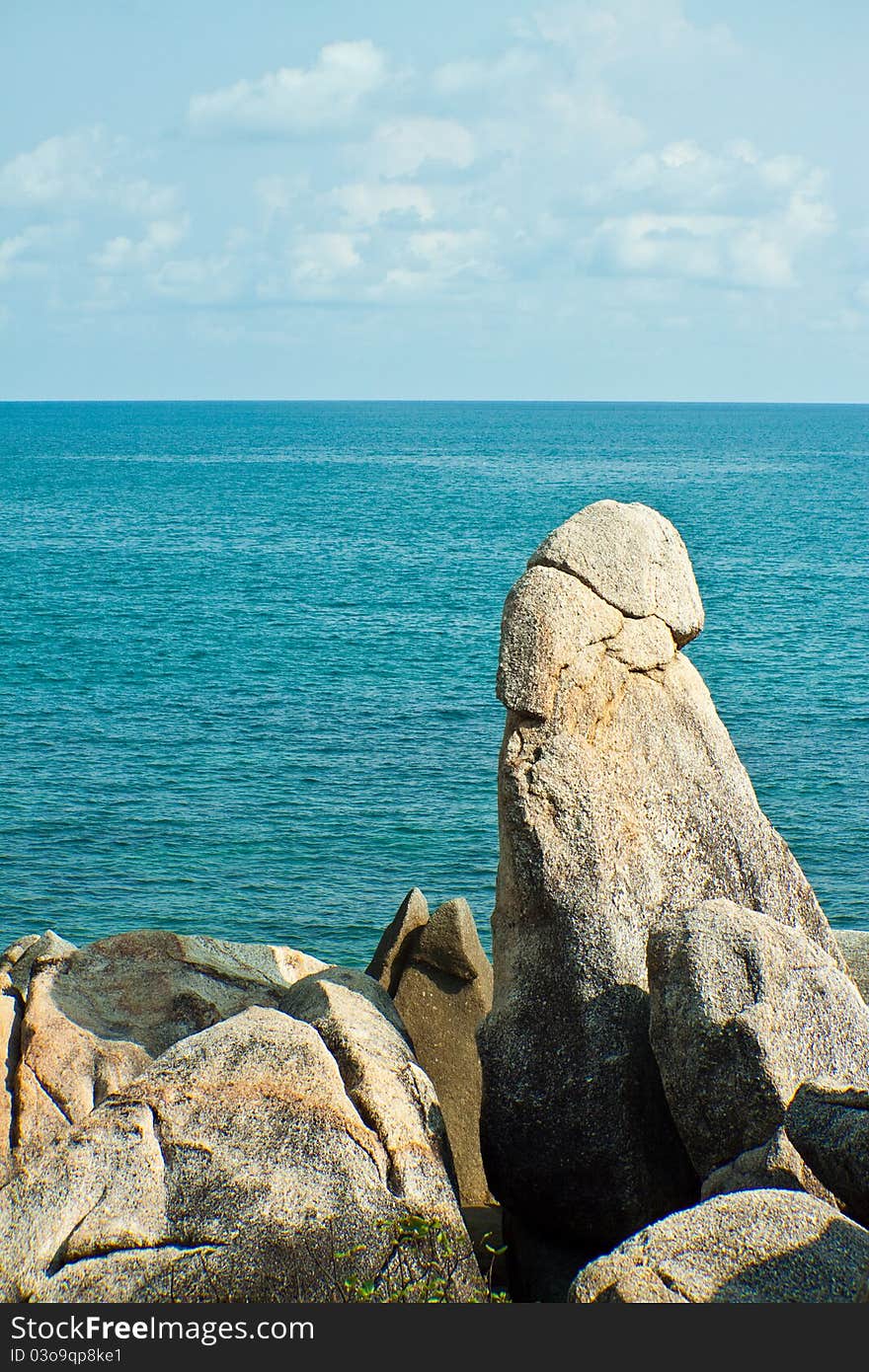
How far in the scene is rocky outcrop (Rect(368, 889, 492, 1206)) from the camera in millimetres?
14930

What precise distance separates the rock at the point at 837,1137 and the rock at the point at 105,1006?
6.61m

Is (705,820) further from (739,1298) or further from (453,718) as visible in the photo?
(453,718)

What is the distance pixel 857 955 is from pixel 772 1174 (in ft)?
22.1

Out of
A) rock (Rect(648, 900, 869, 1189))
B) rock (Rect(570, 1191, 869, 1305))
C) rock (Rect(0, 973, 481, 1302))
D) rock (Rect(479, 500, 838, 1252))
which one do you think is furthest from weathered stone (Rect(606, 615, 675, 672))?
rock (Rect(570, 1191, 869, 1305))

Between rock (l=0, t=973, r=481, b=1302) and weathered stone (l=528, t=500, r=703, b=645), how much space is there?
5.63 metres

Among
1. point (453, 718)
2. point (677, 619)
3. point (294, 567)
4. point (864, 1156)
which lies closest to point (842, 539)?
point (294, 567)

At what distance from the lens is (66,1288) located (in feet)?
30.2

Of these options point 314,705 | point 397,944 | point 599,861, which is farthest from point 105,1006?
point 314,705

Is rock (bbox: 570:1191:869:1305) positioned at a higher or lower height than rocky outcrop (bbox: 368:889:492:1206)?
higher

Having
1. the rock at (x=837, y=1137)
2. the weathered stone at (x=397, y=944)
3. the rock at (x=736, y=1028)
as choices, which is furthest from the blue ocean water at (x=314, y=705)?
the rock at (x=837, y=1137)

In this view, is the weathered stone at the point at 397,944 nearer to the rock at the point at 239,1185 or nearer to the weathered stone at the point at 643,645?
the weathered stone at the point at 643,645

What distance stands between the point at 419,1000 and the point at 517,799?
3741 millimetres

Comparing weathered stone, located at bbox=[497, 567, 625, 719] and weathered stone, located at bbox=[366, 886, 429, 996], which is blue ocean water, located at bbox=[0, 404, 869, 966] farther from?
weathered stone, located at bbox=[497, 567, 625, 719]

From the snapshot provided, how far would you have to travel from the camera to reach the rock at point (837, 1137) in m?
9.61
